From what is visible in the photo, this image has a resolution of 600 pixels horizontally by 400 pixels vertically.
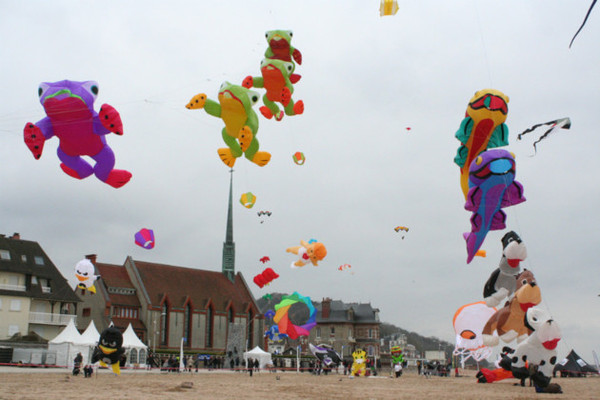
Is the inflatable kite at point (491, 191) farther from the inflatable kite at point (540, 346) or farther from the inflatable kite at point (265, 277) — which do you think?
the inflatable kite at point (265, 277)

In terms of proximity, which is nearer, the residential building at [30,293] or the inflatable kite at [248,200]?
the inflatable kite at [248,200]

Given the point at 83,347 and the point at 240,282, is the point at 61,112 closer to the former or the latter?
the point at 83,347

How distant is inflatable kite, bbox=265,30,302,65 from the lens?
21250mm

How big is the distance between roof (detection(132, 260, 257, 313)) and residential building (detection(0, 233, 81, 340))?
11214 millimetres

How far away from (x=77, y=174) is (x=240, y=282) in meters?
55.7

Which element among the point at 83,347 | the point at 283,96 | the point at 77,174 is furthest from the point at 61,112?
the point at 83,347

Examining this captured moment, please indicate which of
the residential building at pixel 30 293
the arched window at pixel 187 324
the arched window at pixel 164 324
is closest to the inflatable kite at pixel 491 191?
the residential building at pixel 30 293

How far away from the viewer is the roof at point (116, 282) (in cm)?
5700

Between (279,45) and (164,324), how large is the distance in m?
44.0

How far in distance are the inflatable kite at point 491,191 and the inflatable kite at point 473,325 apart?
613 centimetres

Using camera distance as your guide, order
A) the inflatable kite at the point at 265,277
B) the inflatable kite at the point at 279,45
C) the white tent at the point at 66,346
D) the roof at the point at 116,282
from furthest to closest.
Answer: the roof at the point at 116,282 → the inflatable kite at the point at 265,277 → the white tent at the point at 66,346 → the inflatable kite at the point at 279,45

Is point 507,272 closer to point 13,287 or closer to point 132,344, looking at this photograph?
point 132,344

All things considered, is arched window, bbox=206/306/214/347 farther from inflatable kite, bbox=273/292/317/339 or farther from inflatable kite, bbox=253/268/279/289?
inflatable kite, bbox=273/292/317/339

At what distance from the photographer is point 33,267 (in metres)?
47.6
